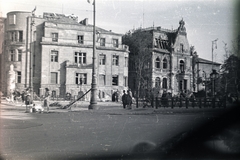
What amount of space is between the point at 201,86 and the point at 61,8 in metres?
3.06

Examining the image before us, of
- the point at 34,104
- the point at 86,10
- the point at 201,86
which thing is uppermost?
the point at 86,10

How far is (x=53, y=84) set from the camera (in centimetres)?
407

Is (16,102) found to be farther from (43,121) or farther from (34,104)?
(43,121)

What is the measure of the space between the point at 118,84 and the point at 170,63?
1083mm

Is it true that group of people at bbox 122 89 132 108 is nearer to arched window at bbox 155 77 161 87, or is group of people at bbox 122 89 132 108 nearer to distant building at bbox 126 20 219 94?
distant building at bbox 126 20 219 94

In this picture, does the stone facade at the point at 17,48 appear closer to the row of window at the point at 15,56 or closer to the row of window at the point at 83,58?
the row of window at the point at 15,56

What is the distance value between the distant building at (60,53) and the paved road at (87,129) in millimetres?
499

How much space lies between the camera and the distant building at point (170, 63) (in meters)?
4.28

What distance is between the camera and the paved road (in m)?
3.63

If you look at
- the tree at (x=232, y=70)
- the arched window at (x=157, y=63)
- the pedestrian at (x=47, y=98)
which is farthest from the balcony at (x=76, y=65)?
the tree at (x=232, y=70)

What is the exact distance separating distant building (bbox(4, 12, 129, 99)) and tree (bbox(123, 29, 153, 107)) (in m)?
0.13

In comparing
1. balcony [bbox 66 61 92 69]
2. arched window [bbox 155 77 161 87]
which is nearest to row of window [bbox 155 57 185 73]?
arched window [bbox 155 77 161 87]

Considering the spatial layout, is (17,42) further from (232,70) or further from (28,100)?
(232,70)

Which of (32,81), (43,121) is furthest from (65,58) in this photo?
(43,121)
